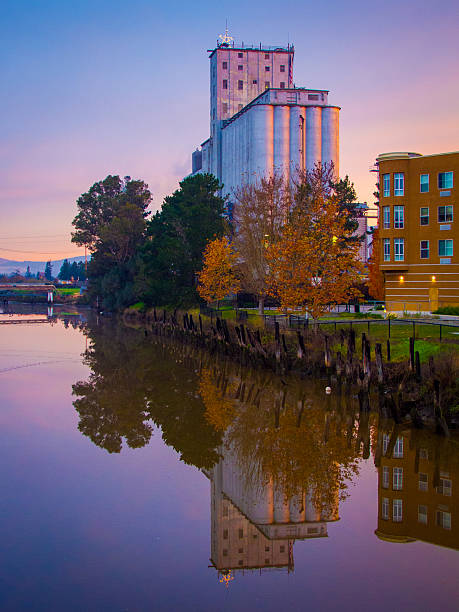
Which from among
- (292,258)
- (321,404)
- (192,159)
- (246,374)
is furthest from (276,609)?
(192,159)

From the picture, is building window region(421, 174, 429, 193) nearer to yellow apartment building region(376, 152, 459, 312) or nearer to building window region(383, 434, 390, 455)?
yellow apartment building region(376, 152, 459, 312)

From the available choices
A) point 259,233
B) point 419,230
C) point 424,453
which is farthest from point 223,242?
point 424,453

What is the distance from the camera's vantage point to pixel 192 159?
607ft

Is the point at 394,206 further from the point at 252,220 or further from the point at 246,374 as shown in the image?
the point at 246,374

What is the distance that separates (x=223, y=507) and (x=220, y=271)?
5127 cm

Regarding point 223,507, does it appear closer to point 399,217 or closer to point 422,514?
point 422,514

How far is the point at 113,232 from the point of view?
4350 inches

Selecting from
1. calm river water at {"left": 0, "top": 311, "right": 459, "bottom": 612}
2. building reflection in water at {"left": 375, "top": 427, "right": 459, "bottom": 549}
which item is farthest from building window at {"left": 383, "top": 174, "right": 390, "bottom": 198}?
building reflection in water at {"left": 375, "top": 427, "right": 459, "bottom": 549}

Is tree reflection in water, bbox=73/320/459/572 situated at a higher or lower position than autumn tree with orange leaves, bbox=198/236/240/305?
lower

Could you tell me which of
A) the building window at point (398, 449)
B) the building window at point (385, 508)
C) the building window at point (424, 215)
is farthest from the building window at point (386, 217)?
the building window at point (385, 508)

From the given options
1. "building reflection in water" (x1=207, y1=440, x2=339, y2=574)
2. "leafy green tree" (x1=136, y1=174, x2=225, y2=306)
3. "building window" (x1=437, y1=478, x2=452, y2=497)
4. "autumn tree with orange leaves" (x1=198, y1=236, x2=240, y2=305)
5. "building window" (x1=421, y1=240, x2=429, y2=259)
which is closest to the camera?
"building reflection in water" (x1=207, y1=440, x2=339, y2=574)

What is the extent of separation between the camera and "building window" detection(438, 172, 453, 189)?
192 ft

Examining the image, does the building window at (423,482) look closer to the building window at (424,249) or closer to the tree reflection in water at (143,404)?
the tree reflection in water at (143,404)

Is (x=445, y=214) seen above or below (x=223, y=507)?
above
